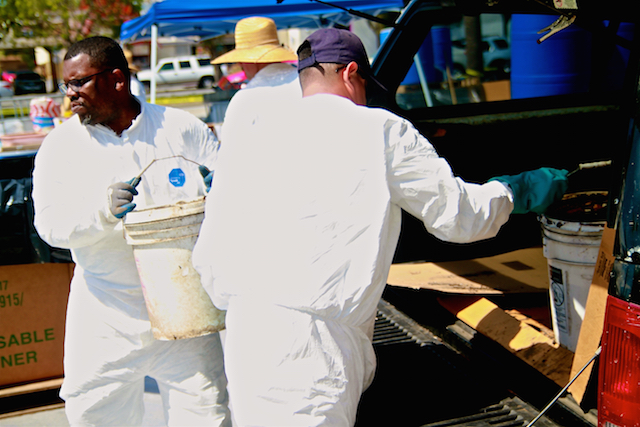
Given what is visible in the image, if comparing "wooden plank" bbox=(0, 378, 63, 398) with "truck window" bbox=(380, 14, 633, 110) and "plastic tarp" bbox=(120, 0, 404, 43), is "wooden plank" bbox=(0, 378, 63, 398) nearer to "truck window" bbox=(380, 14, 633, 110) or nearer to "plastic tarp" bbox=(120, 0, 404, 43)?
"truck window" bbox=(380, 14, 633, 110)

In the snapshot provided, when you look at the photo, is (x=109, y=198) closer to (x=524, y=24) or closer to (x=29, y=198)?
(x=29, y=198)

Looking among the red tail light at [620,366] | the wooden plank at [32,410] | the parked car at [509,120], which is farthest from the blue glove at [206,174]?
the wooden plank at [32,410]

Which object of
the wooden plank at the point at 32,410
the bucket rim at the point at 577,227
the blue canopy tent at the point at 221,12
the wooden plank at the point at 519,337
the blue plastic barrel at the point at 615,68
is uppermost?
the blue canopy tent at the point at 221,12

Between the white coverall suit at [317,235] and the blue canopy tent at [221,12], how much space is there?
24.4 feet

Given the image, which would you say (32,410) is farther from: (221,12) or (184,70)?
(184,70)

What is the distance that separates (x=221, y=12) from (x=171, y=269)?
302 inches

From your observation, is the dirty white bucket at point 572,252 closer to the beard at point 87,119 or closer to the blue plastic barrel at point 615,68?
the blue plastic barrel at point 615,68

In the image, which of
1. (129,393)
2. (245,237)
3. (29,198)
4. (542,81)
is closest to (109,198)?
(245,237)

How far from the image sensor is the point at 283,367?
1.85m

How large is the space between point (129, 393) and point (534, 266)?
211cm

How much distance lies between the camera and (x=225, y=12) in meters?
9.37

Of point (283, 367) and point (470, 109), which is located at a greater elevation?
point (470, 109)

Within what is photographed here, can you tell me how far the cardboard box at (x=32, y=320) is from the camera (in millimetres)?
3975

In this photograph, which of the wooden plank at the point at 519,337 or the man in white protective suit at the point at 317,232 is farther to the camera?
the wooden plank at the point at 519,337
